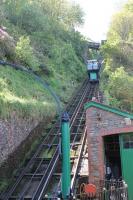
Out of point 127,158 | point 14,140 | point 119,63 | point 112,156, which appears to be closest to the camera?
point 127,158

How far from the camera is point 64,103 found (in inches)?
1160

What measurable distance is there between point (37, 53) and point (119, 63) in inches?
307

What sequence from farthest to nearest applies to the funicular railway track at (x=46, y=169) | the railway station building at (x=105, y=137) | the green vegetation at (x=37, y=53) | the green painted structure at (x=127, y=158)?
the green vegetation at (x=37, y=53) → the funicular railway track at (x=46, y=169) → the railway station building at (x=105, y=137) → the green painted structure at (x=127, y=158)

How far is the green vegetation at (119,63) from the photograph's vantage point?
28500 millimetres

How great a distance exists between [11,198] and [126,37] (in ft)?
101

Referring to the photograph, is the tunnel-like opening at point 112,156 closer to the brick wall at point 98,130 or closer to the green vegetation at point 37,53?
the brick wall at point 98,130

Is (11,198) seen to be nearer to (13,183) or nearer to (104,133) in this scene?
(13,183)

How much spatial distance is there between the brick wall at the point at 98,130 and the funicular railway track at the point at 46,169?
1.12 m

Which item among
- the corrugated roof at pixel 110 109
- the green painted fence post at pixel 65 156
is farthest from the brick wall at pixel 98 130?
the green painted fence post at pixel 65 156

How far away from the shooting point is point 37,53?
115ft

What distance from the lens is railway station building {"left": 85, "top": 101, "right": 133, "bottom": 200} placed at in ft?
46.7

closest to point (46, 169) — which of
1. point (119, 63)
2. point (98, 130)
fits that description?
point (98, 130)

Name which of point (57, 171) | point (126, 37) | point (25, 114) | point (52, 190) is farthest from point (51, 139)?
point (126, 37)

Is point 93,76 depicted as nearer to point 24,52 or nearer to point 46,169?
point 24,52
